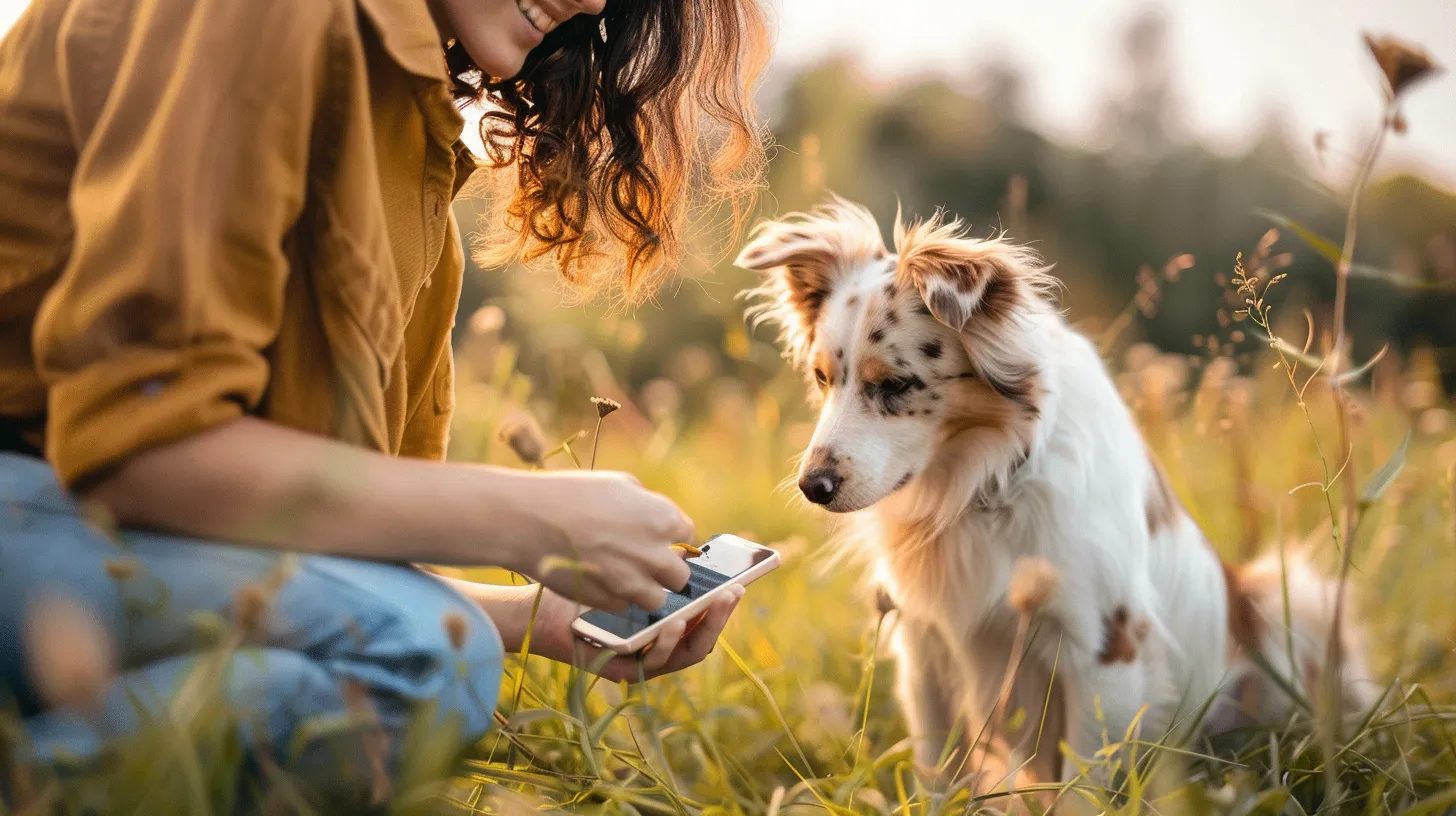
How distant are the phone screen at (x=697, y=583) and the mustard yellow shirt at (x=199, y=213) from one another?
1.69 ft

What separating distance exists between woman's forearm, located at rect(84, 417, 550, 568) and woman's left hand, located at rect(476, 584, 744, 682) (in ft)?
1.35

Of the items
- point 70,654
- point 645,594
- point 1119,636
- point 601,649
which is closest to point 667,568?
point 645,594

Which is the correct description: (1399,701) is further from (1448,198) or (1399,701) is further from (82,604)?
(1448,198)

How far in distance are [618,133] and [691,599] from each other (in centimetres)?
106

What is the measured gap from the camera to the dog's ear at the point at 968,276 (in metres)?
2.32

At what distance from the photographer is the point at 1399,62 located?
1.27m

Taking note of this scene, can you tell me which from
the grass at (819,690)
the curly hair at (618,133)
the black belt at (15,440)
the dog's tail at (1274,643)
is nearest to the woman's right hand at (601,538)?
the grass at (819,690)

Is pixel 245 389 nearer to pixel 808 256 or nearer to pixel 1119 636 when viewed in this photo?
pixel 808 256

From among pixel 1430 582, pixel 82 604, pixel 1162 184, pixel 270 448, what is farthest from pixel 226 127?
pixel 1162 184

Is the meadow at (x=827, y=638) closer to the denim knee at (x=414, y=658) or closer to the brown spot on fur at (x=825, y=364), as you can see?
the denim knee at (x=414, y=658)

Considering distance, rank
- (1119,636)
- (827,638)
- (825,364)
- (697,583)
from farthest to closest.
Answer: (827,638), (825,364), (1119,636), (697,583)

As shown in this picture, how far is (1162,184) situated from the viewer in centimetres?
874

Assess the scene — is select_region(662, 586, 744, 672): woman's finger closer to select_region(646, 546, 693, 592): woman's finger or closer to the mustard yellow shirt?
select_region(646, 546, 693, 592): woman's finger

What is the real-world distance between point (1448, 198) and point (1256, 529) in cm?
544
